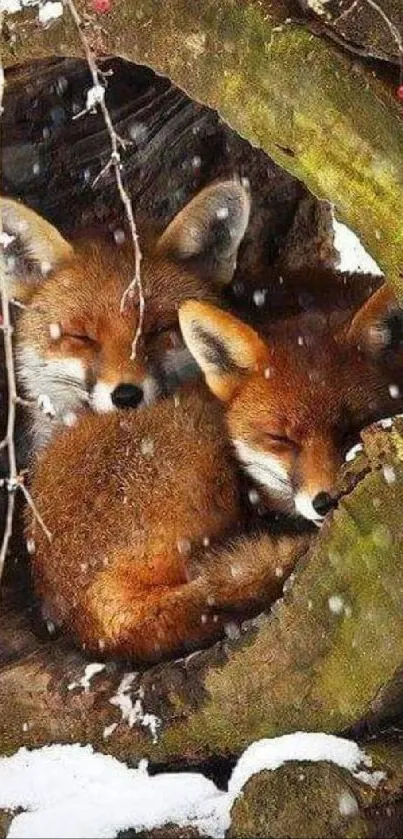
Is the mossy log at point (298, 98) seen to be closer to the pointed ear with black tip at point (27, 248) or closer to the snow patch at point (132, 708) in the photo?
the snow patch at point (132, 708)

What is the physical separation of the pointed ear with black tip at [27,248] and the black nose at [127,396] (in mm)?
939

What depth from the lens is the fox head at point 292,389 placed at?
4430 millimetres

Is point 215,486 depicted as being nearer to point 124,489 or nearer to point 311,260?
point 124,489

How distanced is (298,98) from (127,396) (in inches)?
76.6

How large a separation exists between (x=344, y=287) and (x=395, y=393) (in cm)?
106

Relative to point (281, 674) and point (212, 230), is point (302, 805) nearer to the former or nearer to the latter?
point (281, 674)

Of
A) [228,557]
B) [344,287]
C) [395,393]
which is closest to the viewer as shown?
[228,557]

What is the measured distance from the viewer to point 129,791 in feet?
12.8

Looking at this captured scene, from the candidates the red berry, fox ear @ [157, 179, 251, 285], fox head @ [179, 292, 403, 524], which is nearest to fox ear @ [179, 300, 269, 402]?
fox head @ [179, 292, 403, 524]

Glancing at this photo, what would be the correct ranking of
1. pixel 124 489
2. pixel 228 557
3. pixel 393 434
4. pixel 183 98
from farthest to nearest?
pixel 183 98
pixel 124 489
pixel 228 557
pixel 393 434

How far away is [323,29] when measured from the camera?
3.48 m

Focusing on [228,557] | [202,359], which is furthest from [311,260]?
[228,557]

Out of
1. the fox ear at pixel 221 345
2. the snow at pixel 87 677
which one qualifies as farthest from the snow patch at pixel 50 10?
the snow at pixel 87 677

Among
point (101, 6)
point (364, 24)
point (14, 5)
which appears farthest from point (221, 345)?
point (364, 24)
